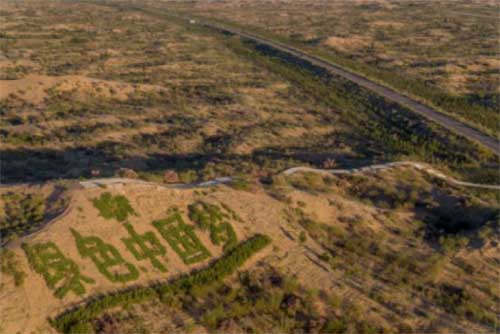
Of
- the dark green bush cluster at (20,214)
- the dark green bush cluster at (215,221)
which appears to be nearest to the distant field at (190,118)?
the dark green bush cluster at (215,221)

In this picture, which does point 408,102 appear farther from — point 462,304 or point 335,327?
point 335,327

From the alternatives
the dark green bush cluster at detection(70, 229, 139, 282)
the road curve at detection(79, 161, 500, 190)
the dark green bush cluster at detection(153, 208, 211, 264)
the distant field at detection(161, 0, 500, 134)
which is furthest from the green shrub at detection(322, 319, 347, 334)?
the distant field at detection(161, 0, 500, 134)

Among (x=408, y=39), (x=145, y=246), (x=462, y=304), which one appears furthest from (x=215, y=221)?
(x=408, y=39)

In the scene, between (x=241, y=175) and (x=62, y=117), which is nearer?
(x=241, y=175)

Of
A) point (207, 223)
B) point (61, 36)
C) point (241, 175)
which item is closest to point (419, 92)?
point (241, 175)

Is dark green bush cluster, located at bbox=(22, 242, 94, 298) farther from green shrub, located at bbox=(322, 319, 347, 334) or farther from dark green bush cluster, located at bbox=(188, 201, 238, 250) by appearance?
green shrub, located at bbox=(322, 319, 347, 334)

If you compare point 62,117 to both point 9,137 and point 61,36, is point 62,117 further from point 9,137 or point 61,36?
point 61,36

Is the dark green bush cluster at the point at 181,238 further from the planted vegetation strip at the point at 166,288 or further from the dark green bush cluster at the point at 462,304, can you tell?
the dark green bush cluster at the point at 462,304
